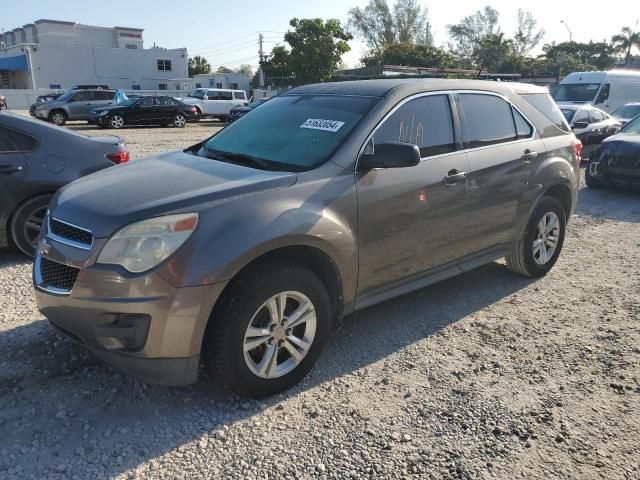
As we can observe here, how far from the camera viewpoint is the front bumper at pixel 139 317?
106 inches

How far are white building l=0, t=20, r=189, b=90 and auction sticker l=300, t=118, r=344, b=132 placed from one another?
5290 cm

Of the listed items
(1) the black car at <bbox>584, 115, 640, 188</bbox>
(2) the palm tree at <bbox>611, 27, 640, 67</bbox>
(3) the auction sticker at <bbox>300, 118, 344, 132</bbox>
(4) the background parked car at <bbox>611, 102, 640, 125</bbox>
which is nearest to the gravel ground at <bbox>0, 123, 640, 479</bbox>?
(3) the auction sticker at <bbox>300, 118, 344, 132</bbox>

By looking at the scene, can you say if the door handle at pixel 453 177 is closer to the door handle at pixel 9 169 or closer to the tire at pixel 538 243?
the tire at pixel 538 243

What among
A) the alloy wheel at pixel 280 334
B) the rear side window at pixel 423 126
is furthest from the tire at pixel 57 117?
the alloy wheel at pixel 280 334

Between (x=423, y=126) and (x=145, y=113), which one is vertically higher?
(x=423, y=126)

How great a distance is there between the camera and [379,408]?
311 cm

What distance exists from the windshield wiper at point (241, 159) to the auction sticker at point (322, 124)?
45 centimetres

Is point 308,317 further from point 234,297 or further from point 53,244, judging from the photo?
point 53,244

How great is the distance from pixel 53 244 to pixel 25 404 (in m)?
0.91

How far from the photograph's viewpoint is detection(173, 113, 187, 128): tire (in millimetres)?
24172

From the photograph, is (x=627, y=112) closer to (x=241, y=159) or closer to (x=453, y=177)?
(x=453, y=177)

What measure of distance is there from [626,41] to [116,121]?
72656 millimetres

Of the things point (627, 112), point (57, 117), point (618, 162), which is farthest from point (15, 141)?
point (57, 117)

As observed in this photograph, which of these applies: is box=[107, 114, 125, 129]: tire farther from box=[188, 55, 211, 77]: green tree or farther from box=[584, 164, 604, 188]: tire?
box=[188, 55, 211, 77]: green tree
